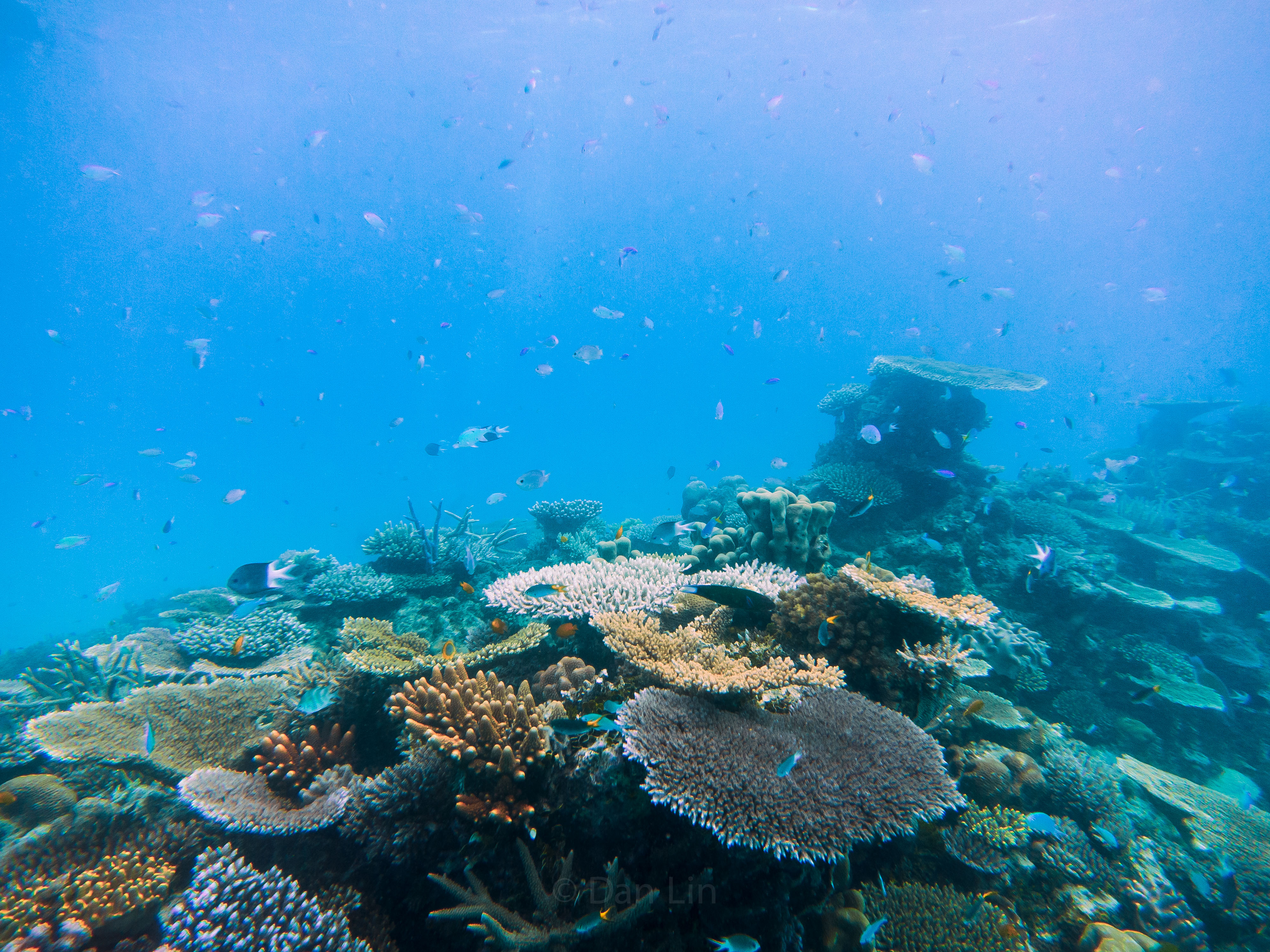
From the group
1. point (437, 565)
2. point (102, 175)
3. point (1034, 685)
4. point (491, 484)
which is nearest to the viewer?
point (1034, 685)

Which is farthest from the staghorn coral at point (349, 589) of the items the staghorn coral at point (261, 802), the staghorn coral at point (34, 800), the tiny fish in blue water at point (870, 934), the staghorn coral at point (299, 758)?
the tiny fish in blue water at point (870, 934)

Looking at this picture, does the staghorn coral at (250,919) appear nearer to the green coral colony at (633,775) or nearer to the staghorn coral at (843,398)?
the green coral colony at (633,775)

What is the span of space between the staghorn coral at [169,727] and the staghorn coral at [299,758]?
776 mm

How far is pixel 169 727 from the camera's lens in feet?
13.7

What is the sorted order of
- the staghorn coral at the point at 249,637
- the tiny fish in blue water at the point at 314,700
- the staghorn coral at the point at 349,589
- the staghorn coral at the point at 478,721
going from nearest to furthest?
the staghorn coral at the point at 478,721 < the tiny fish in blue water at the point at 314,700 < the staghorn coral at the point at 249,637 < the staghorn coral at the point at 349,589

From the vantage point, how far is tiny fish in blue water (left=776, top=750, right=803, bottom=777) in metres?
2.44

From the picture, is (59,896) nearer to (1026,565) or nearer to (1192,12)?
(1026,565)

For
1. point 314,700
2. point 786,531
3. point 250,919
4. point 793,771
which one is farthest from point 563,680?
point 786,531

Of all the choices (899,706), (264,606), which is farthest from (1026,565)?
(264,606)

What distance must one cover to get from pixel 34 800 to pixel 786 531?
24.7 feet

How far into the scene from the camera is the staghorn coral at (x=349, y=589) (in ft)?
23.2

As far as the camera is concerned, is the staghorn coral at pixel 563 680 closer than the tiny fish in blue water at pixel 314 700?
No

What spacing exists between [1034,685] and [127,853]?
32.7ft

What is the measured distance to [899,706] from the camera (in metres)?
3.55
